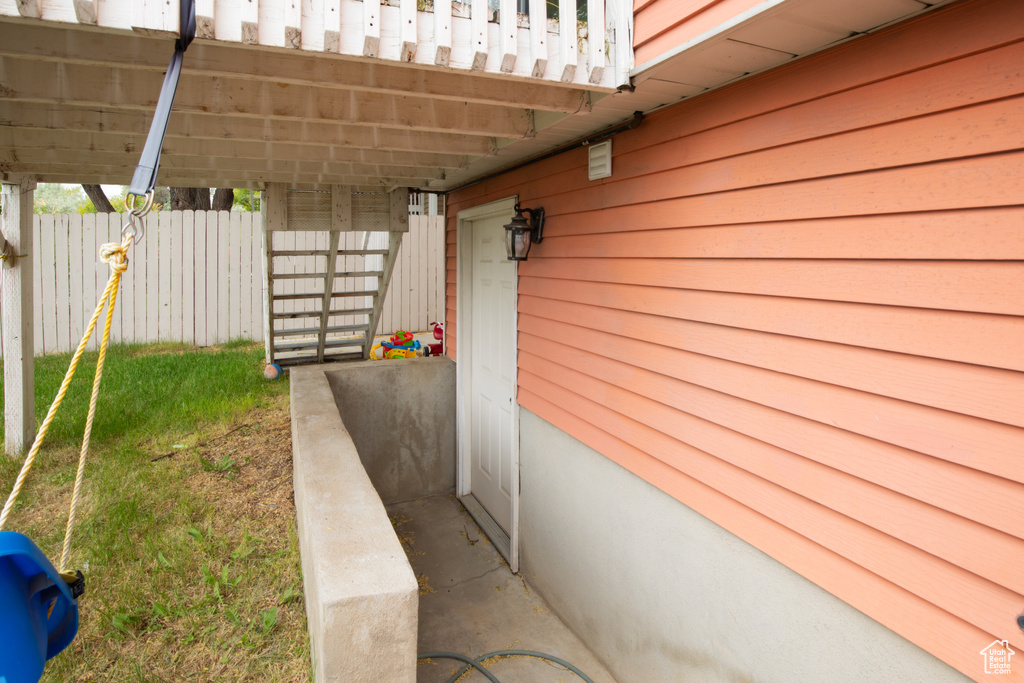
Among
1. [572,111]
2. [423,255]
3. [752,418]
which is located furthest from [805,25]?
[423,255]

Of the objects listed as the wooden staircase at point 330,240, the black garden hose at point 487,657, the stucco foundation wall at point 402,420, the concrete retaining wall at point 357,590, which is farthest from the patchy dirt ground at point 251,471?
the wooden staircase at point 330,240

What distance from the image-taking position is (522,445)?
399cm

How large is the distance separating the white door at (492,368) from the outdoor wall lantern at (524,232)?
1.32ft

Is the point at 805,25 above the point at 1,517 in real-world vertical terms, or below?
above

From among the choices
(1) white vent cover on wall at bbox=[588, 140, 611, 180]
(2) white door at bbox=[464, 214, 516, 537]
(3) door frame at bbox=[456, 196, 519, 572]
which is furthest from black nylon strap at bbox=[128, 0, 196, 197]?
(3) door frame at bbox=[456, 196, 519, 572]

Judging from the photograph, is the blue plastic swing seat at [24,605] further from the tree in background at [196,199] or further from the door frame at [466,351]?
the tree in background at [196,199]

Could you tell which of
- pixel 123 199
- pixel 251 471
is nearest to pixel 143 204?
pixel 251 471

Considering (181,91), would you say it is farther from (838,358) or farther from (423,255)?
(423,255)

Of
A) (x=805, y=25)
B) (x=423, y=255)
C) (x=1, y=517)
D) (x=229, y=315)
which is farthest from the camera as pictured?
(x=423, y=255)

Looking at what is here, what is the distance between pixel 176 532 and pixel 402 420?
8.32 ft

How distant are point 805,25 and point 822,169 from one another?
0.42 meters

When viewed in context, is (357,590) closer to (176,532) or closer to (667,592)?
(667,592)

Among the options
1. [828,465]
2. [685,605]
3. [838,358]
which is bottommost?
[685,605]

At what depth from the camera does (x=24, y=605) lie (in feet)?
3.78
